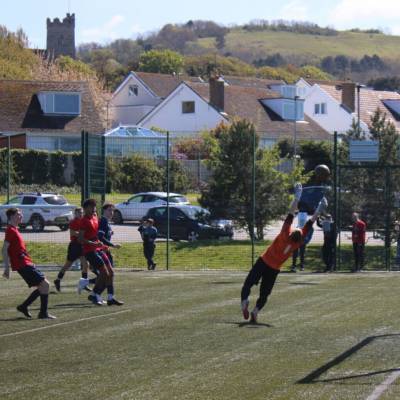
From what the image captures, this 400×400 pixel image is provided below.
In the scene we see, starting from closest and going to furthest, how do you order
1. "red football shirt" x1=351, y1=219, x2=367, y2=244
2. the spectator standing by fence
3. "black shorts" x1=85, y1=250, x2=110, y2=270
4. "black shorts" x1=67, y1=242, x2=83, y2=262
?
"black shorts" x1=85, y1=250, x2=110, y2=270
"black shorts" x1=67, y1=242, x2=83, y2=262
the spectator standing by fence
"red football shirt" x1=351, y1=219, x2=367, y2=244

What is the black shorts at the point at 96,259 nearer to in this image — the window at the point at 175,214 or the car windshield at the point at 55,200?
the window at the point at 175,214

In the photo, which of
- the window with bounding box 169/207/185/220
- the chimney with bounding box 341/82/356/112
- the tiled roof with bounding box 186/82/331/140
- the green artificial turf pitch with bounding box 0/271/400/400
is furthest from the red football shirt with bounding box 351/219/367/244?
the chimney with bounding box 341/82/356/112

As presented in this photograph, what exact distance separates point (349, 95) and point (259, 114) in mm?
10691

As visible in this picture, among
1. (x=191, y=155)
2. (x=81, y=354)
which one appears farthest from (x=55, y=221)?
(x=81, y=354)

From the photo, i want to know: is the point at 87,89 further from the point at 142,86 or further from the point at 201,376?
the point at 201,376

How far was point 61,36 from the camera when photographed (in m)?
161

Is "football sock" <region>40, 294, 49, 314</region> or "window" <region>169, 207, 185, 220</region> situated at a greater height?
"window" <region>169, 207, 185, 220</region>

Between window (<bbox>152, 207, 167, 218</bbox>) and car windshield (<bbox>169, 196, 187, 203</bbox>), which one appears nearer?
window (<bbox>152, 207, 167, 218</bbox>)

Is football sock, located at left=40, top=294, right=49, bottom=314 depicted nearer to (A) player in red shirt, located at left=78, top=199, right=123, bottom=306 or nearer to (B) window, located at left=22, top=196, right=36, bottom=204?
(A) player in red shirt, located at left=78, top=199, right=123, bottom=306

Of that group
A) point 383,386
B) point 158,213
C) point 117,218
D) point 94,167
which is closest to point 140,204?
point 117,218

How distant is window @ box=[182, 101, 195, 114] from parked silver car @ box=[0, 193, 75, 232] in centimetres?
4000

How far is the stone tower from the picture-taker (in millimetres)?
159375

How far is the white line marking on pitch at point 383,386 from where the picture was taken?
966 centimetres

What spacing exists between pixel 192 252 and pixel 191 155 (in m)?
12.2
